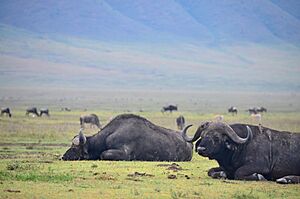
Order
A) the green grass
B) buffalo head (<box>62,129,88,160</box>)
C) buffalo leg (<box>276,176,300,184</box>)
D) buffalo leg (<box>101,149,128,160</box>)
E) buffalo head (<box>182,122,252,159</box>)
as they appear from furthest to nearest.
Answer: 1. buffalo head (<box>62,129,88,160</box>)
2. buffalo leg (<box>101,149,128,160</box>)
3. buffalo head (<box>182,122,252,159</box>)
4. buffalo leg (<box>276,176,300,184</box>)
5. the green grass

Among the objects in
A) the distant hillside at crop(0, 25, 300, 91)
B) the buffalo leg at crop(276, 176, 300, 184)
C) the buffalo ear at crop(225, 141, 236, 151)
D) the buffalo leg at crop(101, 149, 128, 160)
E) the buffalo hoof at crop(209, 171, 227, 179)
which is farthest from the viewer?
the distant hillside at crop(0, 25, 300, 91)

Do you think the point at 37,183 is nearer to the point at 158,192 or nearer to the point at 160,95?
the point at 158,192

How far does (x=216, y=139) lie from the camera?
16547 mm

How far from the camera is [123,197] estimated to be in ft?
44.9

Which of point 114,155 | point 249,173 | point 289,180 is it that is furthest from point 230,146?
point 114,155

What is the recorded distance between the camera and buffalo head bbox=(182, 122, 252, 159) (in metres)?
16.5

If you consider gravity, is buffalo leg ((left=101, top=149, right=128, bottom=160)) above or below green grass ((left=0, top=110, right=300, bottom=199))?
above

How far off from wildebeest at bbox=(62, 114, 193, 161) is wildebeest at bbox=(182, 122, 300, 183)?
14.3ft

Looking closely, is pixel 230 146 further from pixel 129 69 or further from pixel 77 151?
pixel 129 69

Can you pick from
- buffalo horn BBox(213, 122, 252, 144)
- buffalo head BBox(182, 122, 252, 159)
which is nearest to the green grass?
buffalo head BBox(182, 122, 252, 159)

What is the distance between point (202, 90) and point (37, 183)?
5056 inches

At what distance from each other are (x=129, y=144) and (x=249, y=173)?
5.32 meters

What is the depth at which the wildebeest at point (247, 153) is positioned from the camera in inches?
652

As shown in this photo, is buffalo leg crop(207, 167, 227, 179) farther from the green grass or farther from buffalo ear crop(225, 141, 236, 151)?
buffalo ear crop(225, 141, 236, 151)
